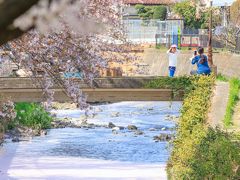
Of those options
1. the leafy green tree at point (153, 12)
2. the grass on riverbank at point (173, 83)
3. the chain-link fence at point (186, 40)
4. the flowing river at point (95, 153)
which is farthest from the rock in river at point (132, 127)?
the leafy green tree at point (153, 12)

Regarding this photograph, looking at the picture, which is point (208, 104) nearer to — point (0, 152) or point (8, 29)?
point (0, 152)

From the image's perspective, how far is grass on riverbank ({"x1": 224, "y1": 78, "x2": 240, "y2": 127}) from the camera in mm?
13302

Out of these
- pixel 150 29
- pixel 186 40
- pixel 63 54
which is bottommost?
pixel 186 40

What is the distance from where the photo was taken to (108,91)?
22969mm

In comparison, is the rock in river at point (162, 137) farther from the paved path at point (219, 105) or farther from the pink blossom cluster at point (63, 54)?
the pink blossom cluster at point (63, 54)

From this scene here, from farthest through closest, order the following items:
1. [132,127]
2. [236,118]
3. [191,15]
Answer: [191,15]
[132,127]
[236,118]

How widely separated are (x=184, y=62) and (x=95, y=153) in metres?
15.6

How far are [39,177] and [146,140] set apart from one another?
745 cm

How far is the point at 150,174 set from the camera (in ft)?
62.6

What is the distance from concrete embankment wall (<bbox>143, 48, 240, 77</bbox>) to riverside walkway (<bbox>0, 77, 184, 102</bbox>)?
19.7 ft

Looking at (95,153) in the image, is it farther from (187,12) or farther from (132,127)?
(187,12)

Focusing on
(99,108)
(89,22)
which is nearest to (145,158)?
(99,108)

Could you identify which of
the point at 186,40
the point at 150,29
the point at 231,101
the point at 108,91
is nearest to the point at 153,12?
the point at 150,29

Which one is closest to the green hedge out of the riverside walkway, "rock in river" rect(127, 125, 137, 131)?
the riverside walkway
